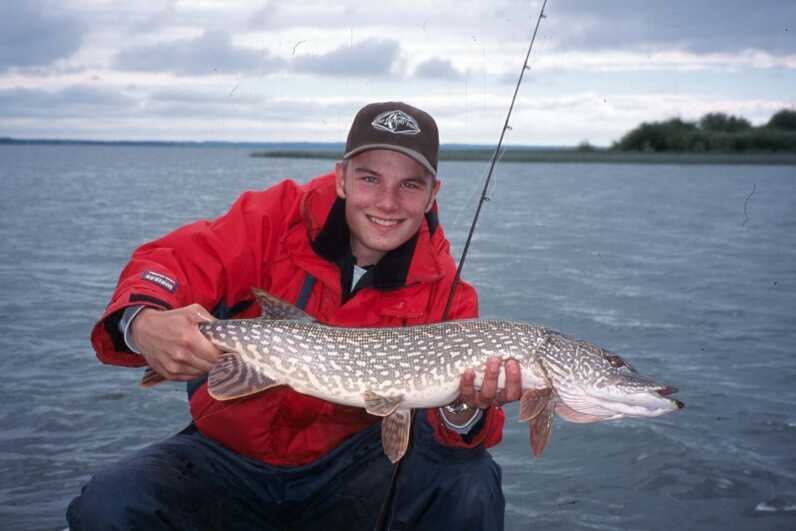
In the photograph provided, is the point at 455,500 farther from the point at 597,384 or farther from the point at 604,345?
the point at 604,345

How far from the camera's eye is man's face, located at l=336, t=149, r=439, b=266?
380 centimetres

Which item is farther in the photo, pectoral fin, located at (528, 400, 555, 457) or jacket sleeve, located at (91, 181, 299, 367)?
pectoral fin, located at (528, 400, 555, 457)

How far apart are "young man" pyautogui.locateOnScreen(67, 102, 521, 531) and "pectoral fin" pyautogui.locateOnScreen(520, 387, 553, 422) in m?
0.07

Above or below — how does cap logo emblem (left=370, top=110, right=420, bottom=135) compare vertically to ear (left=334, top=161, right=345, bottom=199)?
above

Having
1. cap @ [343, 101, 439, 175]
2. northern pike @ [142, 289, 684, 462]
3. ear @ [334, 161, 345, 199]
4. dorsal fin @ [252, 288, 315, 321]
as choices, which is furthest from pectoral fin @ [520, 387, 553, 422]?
ear @ [334, 161, 345, 199]

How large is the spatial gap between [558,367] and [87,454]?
3.42m

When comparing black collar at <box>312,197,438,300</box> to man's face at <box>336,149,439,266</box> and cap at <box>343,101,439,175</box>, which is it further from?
cap at <box>343,101,439,175</box>

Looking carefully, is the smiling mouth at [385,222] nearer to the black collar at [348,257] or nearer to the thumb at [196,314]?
the black collar at [348,257]

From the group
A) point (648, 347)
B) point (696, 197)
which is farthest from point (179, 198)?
point (648, 347)

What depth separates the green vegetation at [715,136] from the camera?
61.6 metres

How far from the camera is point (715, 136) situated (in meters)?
67.6

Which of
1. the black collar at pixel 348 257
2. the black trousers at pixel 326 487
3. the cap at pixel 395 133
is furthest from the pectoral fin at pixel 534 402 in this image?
the cap at pixel 395 133

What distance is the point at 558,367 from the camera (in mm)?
3525

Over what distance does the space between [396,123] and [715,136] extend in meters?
70.4
